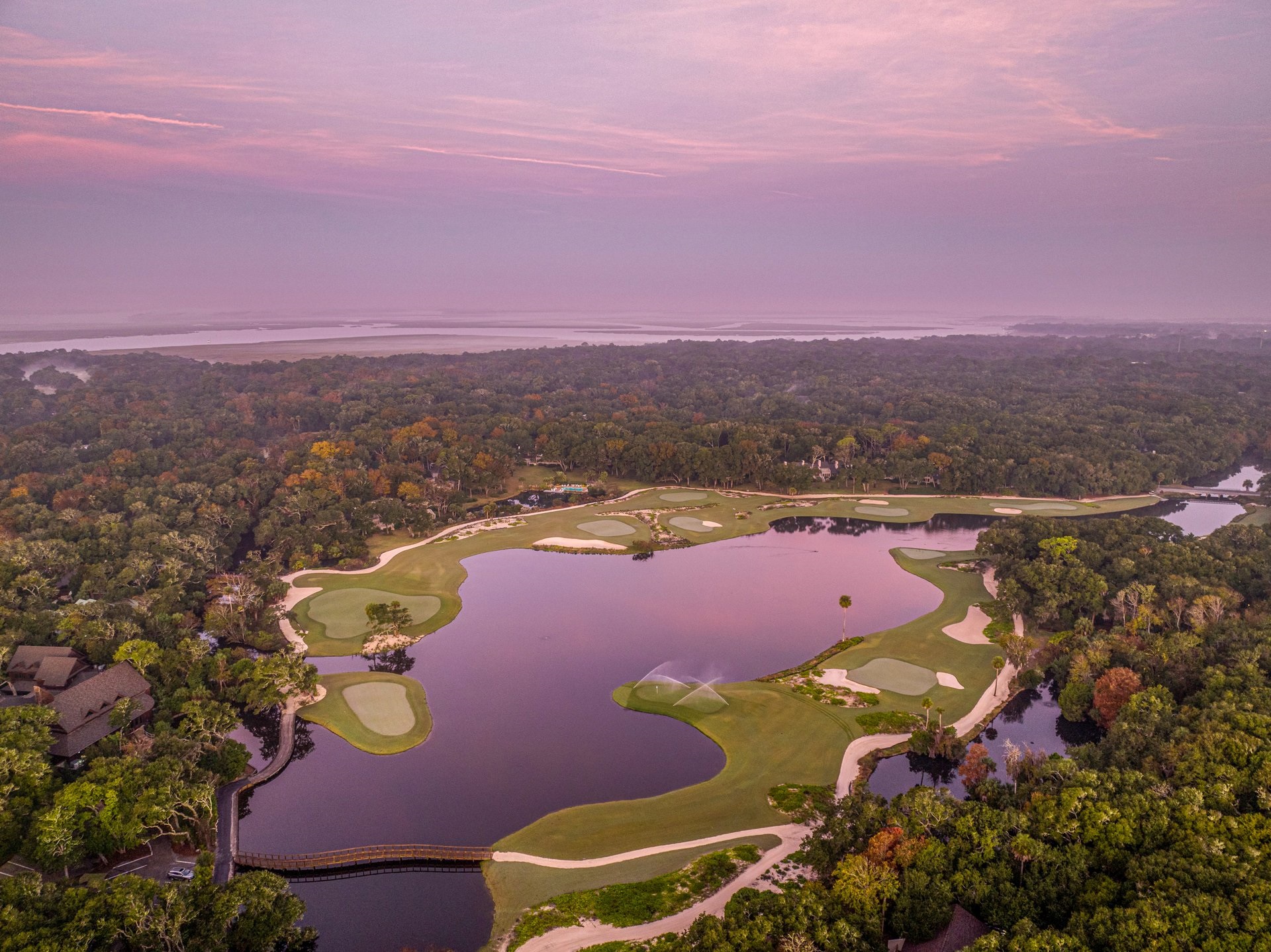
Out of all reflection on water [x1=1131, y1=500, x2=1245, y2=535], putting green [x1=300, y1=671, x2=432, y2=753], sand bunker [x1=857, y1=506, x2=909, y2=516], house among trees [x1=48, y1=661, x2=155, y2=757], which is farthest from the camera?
sand bunker [x1=857, y1=506, x2=909, y2=516]

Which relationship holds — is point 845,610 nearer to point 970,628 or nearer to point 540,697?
point 970,628

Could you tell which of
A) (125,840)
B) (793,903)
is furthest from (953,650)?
(125,840)

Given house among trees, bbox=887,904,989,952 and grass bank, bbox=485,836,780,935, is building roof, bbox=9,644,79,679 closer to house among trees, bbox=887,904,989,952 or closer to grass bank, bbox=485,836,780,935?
grass bank, bbox=485,836,780,935

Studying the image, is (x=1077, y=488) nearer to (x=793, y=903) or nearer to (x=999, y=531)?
(x=999, y=531)

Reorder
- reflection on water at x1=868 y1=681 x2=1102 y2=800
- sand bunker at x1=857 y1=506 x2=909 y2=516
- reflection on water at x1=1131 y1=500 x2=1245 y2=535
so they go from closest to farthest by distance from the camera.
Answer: reflection on water at x1=868 y1=681 x2=1102 y2=800 < reflection on water at x1=1131 y1=500 x2=1245 y2=535 < sand bunker at x1=857 y1=506 x2=909 y2=516

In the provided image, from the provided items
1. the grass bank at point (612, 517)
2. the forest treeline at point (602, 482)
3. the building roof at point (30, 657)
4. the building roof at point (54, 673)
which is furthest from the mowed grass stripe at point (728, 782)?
the building roof at point (30, 657)

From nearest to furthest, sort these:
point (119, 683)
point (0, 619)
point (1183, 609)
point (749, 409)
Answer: point (119, 683) → point (0, 619) → point (1183, 609) → point (749, 409)

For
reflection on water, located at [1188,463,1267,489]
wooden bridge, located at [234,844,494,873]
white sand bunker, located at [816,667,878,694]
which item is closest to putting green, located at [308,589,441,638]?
wooden bridge, located at [234,844,494,873]
